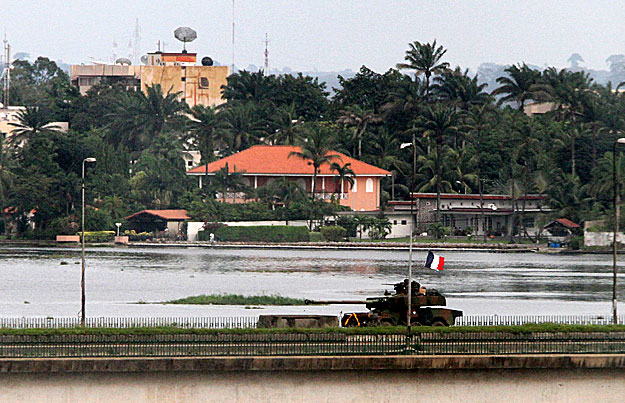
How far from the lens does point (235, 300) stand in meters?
57.2

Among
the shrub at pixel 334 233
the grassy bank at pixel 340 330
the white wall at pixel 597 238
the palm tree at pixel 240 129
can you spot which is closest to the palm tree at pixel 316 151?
the shrub at pixel 334 233

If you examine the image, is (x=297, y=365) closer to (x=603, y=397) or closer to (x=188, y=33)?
(x=603, y=397)

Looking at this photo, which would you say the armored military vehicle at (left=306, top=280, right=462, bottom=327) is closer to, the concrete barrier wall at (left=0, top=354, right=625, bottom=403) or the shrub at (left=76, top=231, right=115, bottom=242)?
the concrete barrier wall at (left=0, top=354, right=625, bottom=403)

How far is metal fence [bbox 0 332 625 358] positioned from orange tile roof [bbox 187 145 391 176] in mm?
92493

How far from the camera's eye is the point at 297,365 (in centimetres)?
2614

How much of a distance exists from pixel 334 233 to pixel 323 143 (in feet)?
34.3

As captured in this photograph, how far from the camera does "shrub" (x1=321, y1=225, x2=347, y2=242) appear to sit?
116m

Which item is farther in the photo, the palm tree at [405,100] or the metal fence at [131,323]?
the palm tree at [405,100]

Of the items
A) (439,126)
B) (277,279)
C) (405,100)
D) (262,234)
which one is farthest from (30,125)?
(277,279)

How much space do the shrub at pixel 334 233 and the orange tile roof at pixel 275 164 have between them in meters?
7.99

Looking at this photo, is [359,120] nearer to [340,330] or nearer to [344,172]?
[344,172]

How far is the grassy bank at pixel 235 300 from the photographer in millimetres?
56438

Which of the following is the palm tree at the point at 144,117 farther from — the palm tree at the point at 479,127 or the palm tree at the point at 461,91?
the palm tree at the point at 479,127

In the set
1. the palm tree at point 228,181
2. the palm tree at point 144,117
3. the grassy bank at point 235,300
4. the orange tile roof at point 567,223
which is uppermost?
the palm tree at point 144,117
